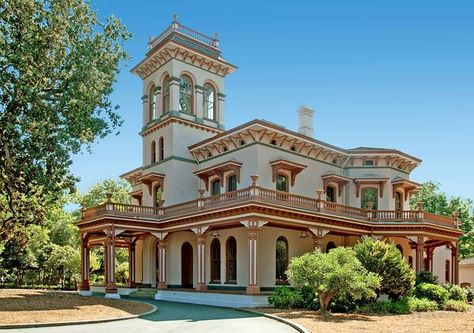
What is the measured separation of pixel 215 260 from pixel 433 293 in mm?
12495

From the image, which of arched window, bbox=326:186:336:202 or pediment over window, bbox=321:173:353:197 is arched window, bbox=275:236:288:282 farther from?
arched window, bbox=326:186:336:202

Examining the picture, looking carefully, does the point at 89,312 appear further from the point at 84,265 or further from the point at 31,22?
the point at 84,265

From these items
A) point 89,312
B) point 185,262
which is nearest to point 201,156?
point 185,262

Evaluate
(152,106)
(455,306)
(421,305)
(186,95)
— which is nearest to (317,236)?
(421,305)

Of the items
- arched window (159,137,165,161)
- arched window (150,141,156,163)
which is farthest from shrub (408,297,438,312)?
arched window (150,141,156,163)

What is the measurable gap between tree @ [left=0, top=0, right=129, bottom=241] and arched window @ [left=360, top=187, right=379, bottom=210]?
63.6 feet

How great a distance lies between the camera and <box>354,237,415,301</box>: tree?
Result: 23.0 meters

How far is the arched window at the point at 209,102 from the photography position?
36.2 meters

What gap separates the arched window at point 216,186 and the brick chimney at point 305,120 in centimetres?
750

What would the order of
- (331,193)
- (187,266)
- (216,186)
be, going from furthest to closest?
(331,193) → (187,266) → (216,186)

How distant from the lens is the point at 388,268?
2320 centimetres

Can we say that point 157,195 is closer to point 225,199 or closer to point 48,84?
point 225,199

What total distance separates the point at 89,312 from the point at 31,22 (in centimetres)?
1212

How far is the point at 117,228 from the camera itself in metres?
29.9
